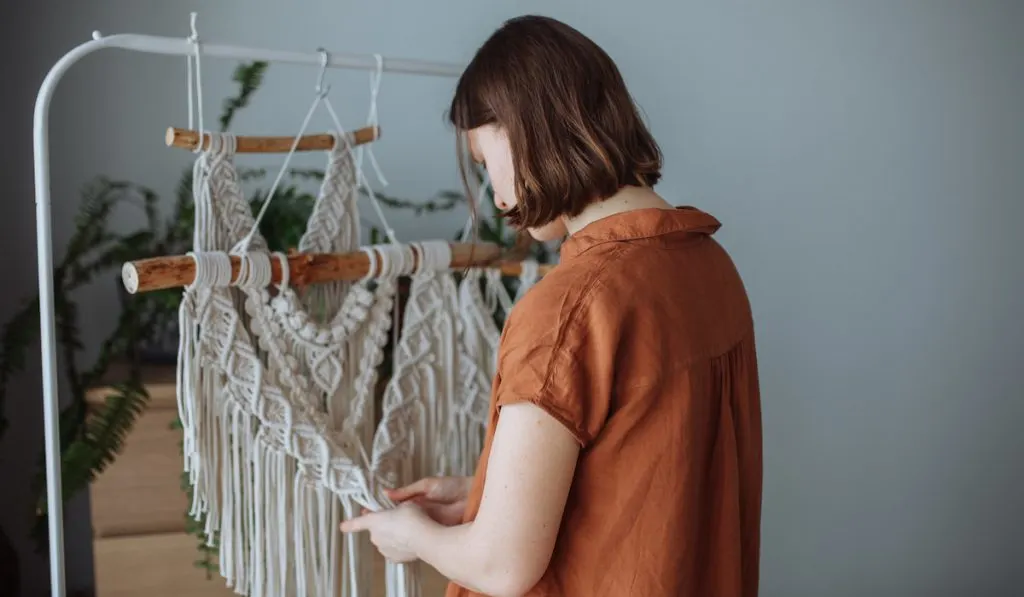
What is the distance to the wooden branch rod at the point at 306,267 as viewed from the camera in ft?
3.08

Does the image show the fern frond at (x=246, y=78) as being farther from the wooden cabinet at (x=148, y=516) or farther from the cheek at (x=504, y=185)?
the cheek at (x=504, y=185)

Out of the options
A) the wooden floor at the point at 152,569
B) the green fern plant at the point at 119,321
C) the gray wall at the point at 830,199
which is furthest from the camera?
the gray wall at the point at 830,199

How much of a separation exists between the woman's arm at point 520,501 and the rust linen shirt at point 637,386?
18mm

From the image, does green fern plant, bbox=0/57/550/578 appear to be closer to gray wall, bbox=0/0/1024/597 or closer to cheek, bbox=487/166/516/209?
gray wall, bbox=0/0/1024/597

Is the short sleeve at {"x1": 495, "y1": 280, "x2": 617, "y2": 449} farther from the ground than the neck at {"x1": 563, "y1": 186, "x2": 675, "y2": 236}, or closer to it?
closer to it

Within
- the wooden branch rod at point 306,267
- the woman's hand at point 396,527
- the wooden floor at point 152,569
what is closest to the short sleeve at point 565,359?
the woman's hand at point 396,527

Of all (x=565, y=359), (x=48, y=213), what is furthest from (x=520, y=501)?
(x=48, y=213)

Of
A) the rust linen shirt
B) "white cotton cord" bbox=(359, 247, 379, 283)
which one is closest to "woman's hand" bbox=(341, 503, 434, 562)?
the rust linen shirt

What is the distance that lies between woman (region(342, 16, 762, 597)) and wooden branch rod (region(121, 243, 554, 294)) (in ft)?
0.98

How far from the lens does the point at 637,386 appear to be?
0.80 m

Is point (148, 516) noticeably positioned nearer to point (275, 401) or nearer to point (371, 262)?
point (275, 401)

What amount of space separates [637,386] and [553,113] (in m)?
0.26

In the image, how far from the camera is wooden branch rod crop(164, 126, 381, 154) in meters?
1.02

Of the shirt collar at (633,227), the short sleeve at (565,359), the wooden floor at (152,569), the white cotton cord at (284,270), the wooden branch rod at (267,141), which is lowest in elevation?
the wooden floor at (152,569)
